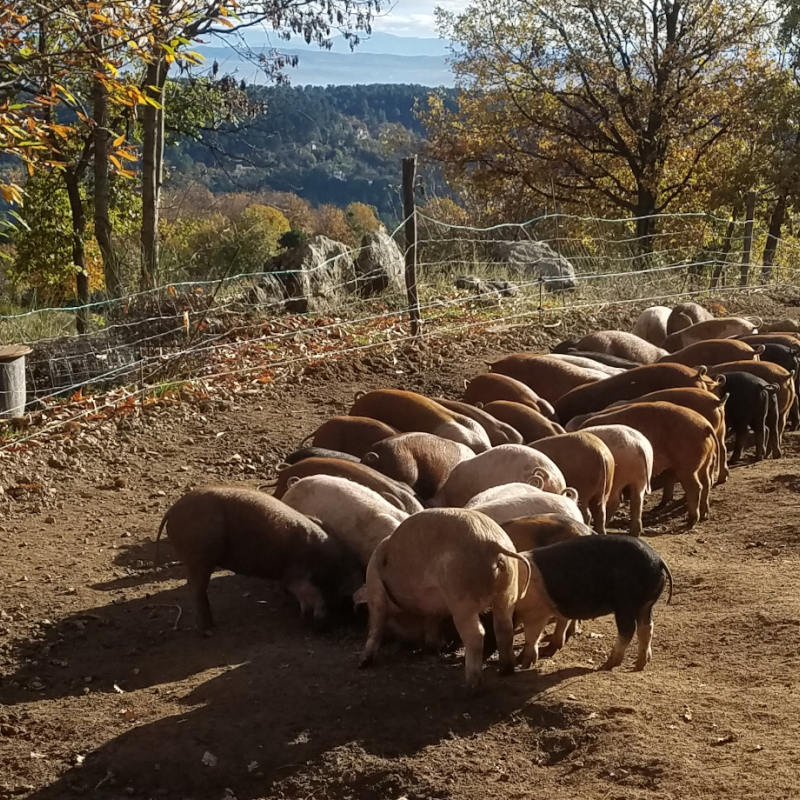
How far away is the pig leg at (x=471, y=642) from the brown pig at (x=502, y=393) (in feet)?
11.6

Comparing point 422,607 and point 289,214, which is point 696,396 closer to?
point 422,607

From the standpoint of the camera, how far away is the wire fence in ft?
27.0

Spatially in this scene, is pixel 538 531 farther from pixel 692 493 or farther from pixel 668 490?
pixel 668 490

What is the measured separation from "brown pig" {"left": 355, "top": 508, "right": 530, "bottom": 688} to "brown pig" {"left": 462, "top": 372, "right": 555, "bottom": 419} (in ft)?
10.9

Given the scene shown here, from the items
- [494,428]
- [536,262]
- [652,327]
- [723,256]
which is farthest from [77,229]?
[494,428]

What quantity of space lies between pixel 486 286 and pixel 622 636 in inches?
334

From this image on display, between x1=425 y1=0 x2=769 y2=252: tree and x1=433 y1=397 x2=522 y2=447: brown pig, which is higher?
x1=425 y1=0 x2=769 y2=252: tree

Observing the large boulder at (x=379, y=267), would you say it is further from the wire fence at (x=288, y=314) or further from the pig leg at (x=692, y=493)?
the pig leg at (x=692, y=493)

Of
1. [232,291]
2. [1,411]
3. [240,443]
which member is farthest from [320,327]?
[1,411]

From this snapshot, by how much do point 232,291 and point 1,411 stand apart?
354 cm

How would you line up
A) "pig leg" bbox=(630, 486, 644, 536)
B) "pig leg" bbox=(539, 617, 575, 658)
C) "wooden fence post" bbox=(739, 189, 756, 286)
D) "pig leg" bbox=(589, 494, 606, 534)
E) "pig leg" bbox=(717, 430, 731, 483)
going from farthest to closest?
"wooden fence post" bbox=(739, 189, 756, 286) → "pig leg" bbox=(717, 430, 731, 483) → "pig leg" bbox=(630, 486, 644, 536) → "pig leg" bbox=(589, 494, 606, 534) → "pig leg" bbox=(539, 617, 575, 658)

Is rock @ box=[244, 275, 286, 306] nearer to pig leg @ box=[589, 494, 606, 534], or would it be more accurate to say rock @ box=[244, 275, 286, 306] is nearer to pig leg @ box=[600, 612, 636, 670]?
pig leg @ box=[589, 494, 606, 534]

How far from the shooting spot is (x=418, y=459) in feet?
19.8

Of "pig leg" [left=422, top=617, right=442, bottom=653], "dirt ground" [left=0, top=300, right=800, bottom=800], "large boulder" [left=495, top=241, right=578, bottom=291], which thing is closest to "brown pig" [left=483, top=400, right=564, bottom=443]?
A: "dirt ground" [left=0, top=300, right=800, bottom=800]
